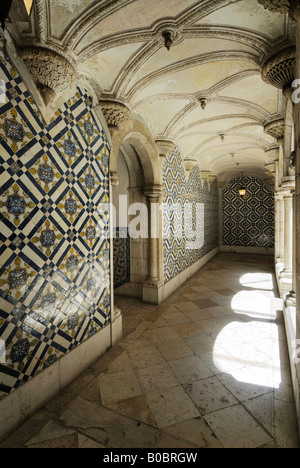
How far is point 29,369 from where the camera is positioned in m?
2.27

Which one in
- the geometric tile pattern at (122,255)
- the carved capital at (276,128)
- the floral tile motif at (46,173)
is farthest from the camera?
the geometric tile pattern at (122,255)

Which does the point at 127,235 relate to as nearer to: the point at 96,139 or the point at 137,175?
the point at 137,175

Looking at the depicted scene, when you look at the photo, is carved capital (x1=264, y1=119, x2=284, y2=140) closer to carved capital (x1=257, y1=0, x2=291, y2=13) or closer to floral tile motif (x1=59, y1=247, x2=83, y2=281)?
carved capital (x1=257, y1=0, x2=291, y2=13)

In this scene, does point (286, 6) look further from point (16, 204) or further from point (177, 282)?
point (177, 282)

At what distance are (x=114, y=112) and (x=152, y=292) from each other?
11.5 feet

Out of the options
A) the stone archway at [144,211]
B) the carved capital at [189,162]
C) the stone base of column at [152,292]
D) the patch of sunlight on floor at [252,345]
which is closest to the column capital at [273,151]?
the carved capital at [189,162]

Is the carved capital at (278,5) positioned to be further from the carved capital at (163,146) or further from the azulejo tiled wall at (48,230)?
the carved capital at (163,146)

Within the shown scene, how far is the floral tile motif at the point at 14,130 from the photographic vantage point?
6.79 ft

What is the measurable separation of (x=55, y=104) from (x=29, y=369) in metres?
2.65

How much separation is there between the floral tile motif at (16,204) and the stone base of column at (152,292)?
3.41 m

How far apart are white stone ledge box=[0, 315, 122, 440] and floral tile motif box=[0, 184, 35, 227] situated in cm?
150

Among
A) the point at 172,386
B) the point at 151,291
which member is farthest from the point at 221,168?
the point at 172,386

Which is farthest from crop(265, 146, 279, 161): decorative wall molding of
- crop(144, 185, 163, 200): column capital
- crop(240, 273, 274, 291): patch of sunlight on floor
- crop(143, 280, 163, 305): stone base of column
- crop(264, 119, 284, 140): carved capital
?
crop(143, 280, 163, 305): stone base of column

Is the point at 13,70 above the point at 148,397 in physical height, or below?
above
